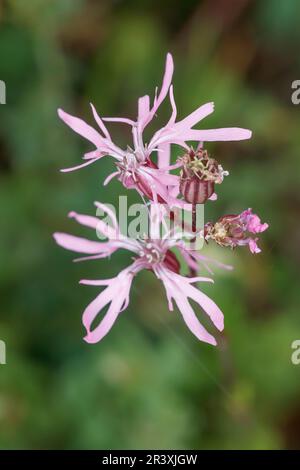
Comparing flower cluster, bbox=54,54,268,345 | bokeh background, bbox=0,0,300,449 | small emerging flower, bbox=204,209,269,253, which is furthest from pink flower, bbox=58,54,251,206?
bokeh background, bbox=0,0,300,449

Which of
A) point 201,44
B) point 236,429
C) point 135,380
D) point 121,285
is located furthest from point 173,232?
point 201,44

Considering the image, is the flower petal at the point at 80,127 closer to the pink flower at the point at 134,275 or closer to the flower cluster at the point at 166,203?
the flower cluster at the point at 166,203

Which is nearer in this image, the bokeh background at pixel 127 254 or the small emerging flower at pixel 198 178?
the small emerging flower at pixel 198 178

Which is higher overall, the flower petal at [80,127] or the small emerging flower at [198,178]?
the flower petal at [80,127]

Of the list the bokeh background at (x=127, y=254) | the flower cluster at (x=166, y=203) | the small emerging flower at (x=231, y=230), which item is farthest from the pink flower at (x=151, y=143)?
the bokeh background at (x=127, y=254)

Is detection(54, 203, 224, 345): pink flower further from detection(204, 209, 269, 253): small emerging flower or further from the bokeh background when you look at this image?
the bokeh background

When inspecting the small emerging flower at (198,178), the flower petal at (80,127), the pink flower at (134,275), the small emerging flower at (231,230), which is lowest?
the pink flower at (134,275)

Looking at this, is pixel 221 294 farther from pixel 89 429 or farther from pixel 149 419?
pixel 89 429

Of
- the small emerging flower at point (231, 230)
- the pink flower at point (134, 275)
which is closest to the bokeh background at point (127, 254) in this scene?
the pink flower at point (134, 275)
